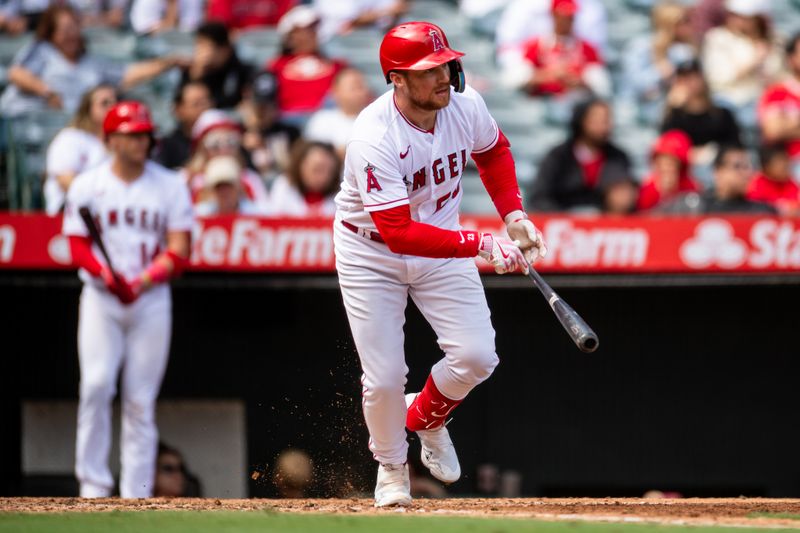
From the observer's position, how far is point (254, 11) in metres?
10.2

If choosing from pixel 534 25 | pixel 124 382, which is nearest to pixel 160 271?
pixel 124 382

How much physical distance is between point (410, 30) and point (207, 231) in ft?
10.3

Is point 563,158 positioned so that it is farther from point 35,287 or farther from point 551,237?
point 35,287

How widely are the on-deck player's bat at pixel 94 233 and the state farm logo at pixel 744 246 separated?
320 centimetres

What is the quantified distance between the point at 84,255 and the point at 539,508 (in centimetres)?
302

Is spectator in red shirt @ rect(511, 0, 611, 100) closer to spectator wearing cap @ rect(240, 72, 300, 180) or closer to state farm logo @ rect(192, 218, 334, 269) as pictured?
spectator wearing cap @ rect(240, 72, 300, 180)

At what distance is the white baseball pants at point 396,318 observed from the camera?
507 cm

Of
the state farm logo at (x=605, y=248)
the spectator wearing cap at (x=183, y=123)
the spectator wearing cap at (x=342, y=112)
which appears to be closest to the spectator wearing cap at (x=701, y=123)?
the state farm logo at (x=605, y=248)

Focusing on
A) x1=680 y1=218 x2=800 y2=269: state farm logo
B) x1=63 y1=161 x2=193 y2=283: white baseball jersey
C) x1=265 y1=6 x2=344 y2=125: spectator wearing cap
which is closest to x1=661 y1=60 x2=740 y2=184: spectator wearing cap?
x1=680 y1=218 x2=800 y2=269: state farm logo

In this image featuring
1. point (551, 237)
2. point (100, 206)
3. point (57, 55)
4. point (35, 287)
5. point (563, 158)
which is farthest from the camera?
point (57, 55)

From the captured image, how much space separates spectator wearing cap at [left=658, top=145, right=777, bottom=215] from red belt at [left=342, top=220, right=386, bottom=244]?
11.6 ft

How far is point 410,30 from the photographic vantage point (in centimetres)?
480

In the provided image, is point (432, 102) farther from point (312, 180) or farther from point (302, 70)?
point (302, 70)

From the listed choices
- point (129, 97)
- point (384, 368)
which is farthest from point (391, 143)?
point (129, 97)
